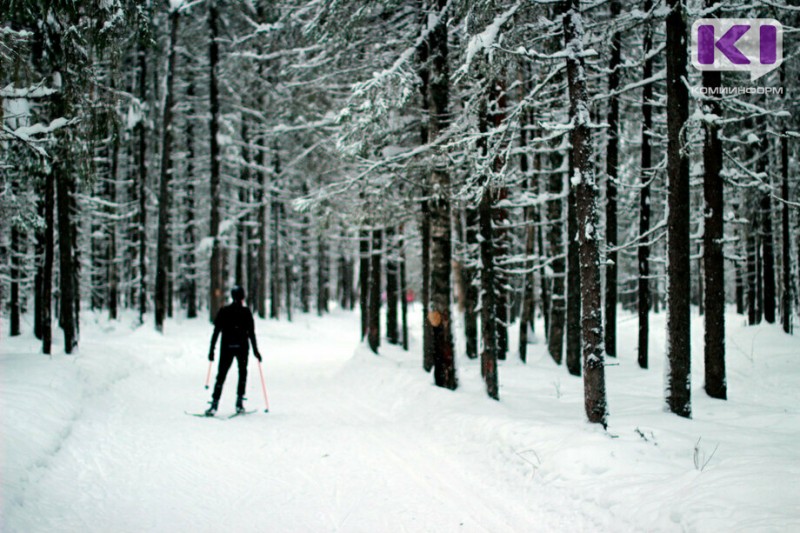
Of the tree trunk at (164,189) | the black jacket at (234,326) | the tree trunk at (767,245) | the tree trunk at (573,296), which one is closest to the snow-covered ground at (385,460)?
the black jacket at (234,326)

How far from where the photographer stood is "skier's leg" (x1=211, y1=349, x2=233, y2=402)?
9.30m

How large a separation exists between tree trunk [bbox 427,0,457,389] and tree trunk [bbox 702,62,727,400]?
4993 mm

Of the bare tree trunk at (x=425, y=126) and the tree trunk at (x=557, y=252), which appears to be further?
the tree trunk at (x=557, y=252)

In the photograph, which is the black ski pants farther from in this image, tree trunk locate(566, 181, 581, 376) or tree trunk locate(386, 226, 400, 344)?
tree trunk locate(566, 181, 581, 376)

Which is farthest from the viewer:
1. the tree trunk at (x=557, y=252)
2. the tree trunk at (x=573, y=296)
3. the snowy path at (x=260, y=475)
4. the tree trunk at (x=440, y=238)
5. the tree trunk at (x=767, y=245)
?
the tree trunk at (x=767, y=245)

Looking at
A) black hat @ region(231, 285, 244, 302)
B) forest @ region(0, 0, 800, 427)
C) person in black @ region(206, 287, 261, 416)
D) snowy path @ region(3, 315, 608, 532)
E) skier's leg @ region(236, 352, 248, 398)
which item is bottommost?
snowy path @ region(3, 315, 608, 532)

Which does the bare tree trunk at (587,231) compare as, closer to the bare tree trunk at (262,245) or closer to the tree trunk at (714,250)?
the tree trunk at (714,250)

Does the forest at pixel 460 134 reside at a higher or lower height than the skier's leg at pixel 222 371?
higher

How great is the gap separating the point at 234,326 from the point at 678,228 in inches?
330

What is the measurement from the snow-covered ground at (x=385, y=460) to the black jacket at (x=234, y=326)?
138cm

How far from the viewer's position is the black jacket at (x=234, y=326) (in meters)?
9.88

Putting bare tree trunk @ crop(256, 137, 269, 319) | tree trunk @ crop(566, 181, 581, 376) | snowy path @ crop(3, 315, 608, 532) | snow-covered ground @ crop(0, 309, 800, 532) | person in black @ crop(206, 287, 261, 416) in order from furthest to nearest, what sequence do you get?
bare tree trunk @ crop(256, 137, 269, 319), tree trunk @ crop(566, 181, 581, 376), person in black @ crop(206, 287, 261, 416), snowy path @ crop(3, 315, 608, 532), snow-covered ground @ crop(0, 309, 800, 532)

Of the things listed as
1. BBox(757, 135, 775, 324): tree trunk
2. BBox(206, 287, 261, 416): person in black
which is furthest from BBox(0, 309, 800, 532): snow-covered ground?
BBox(757, 135, 775, 324): tree trunk

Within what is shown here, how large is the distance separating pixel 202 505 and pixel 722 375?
372 inches
